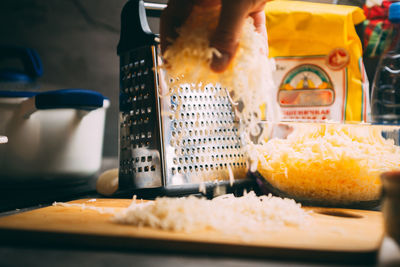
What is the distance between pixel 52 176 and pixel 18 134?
149 mm

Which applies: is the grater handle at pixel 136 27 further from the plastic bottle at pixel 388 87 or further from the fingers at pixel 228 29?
the plastic bottle at pixel 388 87

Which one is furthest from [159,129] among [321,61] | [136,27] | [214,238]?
[321,61]

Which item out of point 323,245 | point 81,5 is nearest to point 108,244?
point 323,245

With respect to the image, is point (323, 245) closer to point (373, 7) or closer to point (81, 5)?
point (373, 7)

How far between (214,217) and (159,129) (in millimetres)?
325

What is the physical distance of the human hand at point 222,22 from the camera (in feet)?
1.84

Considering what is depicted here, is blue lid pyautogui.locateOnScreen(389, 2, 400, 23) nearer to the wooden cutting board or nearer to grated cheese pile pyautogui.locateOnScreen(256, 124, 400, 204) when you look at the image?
grated cheese pile pyautogui.locateOnScreen(256, 124, 400, 204)

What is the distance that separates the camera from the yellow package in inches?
43.0

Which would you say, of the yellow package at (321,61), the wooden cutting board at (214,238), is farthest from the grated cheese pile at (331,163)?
the yellow package at (321,61)

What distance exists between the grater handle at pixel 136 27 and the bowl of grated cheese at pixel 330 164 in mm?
390

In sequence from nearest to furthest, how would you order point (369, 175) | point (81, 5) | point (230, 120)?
point (369, 175) → point (230, 120) → point (81, 5)

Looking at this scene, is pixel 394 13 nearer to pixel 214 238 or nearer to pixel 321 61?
pixel 321 61

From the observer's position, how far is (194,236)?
52 centimetres

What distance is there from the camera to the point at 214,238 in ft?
1.65
